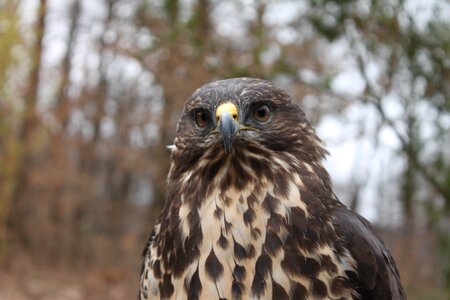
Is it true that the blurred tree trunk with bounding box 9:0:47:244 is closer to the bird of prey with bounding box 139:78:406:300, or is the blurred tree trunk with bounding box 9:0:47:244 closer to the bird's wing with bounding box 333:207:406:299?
the bird of prey with bounding box 139:78:406:300

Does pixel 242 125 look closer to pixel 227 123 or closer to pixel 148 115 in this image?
pixel 227 123

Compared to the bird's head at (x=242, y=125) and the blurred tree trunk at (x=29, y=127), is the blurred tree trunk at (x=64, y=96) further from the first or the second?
the bird's head at (x=242, y=125)

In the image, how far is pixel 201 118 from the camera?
2.69 m

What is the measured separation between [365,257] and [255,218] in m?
0.52

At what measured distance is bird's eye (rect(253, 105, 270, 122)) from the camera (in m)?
2.64

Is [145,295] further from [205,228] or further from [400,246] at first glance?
[400,246]

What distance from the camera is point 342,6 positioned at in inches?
207

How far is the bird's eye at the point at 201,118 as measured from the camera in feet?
8.72

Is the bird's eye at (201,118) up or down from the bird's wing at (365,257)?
up

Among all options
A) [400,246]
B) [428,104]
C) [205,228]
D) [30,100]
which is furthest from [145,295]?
[30,100]

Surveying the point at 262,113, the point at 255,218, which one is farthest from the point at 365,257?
the point at 262,113

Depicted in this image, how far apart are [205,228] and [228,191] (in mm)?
187

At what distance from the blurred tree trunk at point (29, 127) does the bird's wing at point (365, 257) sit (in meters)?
12.2

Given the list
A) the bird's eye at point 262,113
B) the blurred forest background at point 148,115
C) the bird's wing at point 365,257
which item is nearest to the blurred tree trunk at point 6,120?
the blurred forest background at point 148,115
